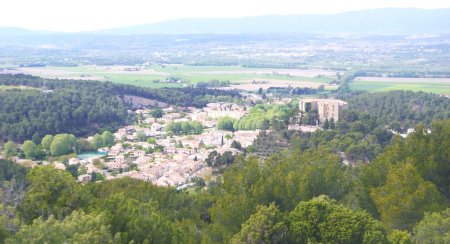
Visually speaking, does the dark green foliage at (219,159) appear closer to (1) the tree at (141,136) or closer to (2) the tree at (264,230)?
(1) the tree at (141,136)

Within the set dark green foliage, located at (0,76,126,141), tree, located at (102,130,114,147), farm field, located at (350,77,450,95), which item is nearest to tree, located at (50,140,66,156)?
tree, located at (102,130,114,147)

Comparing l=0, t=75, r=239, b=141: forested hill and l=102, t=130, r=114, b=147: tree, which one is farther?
l=0, t=75, r=239, b=141: forested hill

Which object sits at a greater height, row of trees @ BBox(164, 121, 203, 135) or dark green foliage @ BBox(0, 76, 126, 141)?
dark green foliage @ BBox(0, 76, 126, 141)

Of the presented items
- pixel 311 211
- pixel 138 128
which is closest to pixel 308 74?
pixel 138 128

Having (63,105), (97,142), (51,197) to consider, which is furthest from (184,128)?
(51,197)

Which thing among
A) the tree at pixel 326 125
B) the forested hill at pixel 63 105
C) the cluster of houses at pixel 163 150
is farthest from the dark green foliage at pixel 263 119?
the forested hill at pixel 63 105

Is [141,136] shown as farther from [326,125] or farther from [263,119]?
[326,125]

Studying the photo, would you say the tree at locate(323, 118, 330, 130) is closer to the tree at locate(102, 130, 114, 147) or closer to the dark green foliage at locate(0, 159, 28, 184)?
the tree at locate(102, 130, 114, 147)
